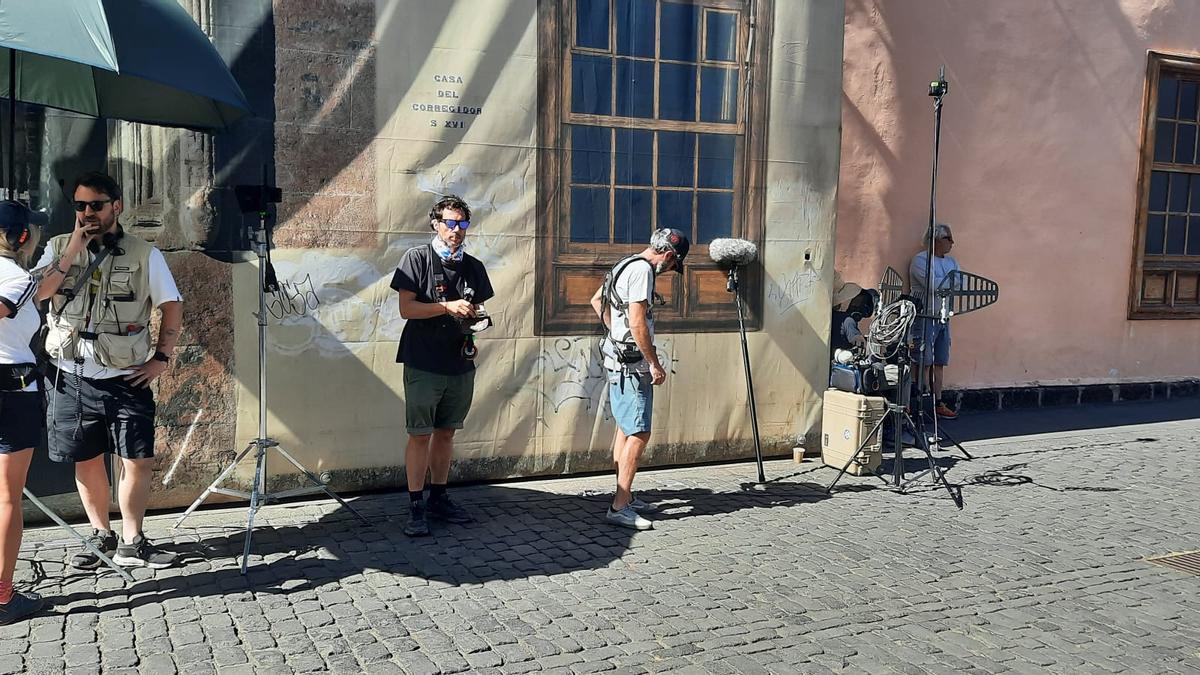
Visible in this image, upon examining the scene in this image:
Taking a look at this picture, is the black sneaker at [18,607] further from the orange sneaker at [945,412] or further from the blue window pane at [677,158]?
the orange sneaker at [945,412]

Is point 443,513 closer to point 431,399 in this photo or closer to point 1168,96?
point 431,399

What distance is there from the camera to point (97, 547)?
197 inches

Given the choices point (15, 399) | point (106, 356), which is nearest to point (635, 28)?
point (106, 356)

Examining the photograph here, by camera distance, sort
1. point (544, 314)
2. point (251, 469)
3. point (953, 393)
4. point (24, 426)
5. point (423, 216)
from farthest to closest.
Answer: point (953, 393)
point (544, 314)
point (423, 216)
point (251, 469)
point (24, 426)

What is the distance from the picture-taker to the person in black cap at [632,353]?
5.95m

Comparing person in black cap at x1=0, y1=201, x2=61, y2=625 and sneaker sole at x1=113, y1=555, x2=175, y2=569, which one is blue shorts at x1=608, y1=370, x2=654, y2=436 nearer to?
sneaker sole at x1=113, y1=555, x2=175, y2=569

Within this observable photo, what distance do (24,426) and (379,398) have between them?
246cm

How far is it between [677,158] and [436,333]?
106 inches

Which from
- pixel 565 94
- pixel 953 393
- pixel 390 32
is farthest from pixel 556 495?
pixel 953 393

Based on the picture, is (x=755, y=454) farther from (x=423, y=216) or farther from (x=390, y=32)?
(x=390, y=32)

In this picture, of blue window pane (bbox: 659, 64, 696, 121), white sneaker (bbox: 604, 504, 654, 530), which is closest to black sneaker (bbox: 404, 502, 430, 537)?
white sneaker (bbox: 604, 504, 654, 530)

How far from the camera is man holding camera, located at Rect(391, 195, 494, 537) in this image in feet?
18.6

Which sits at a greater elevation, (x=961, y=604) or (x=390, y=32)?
(x=390, y=32)

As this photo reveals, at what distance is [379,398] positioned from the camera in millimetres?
6629
